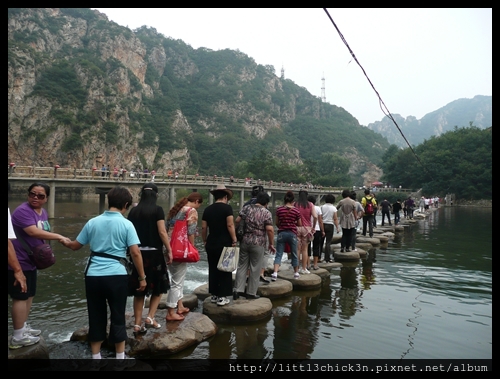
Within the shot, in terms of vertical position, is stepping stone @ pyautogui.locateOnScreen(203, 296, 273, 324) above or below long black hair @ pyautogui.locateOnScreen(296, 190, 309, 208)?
below

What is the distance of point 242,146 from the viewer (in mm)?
101438

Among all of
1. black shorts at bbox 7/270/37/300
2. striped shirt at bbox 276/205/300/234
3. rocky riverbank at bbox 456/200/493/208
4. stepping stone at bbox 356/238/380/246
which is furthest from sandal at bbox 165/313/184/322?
rocky riverbank at bbox 456/200/493/208

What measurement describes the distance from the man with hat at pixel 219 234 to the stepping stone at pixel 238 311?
0.12 metres

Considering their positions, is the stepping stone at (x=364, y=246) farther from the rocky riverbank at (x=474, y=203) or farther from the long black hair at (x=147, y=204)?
the rocky riverbank at (x=474, y=203)

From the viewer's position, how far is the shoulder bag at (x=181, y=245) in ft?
14.4

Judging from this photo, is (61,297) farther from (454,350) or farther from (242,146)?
(242,146)

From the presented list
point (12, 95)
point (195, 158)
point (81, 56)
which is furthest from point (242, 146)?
point (12, 95)

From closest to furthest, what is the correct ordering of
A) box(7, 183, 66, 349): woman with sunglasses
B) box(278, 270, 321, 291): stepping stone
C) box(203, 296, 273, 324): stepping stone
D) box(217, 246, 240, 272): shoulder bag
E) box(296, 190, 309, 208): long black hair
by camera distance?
1. box(7, 183, 66, 349): woman with sunglasses
2. box(217, 246, 240, 272): shoulder bag
3. box(203, 296, 273, 324): stepping stone
4. box(278, 270, 321, 291): stepping stone
5. box(296, 190, 309, 208): long black hair

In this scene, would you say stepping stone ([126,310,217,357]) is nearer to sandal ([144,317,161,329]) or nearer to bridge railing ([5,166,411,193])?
sandal ([144,317,161,329])

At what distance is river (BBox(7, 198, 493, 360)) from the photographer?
13.6 feet

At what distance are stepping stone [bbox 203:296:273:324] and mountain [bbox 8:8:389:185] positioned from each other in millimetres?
61324

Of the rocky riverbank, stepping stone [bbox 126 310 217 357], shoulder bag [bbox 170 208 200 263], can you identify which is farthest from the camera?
the rocky riverbank

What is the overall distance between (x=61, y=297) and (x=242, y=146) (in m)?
95.9

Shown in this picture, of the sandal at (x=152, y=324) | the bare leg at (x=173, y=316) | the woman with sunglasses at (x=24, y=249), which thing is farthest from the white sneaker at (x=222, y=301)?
the woman with sunglasses at (x=24, y=249)
